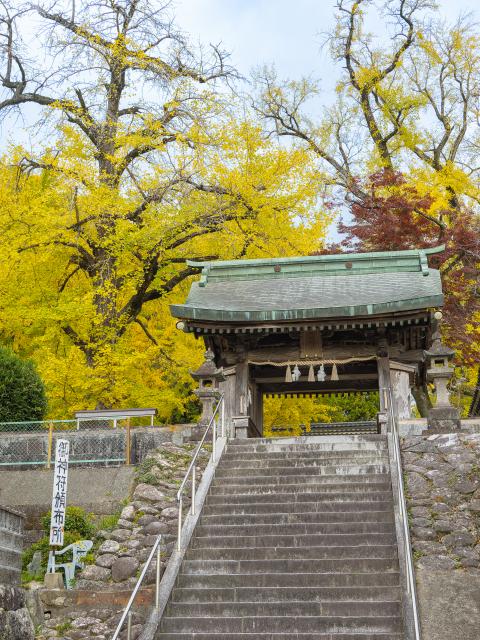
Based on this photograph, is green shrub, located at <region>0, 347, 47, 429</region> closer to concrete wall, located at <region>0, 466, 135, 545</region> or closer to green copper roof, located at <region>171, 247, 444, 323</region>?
concrete wall, located at <region>0, 466, 135, 545</region>

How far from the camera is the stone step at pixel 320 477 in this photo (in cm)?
1214

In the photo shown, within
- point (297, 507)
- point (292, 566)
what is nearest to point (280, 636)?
point (292, 566)

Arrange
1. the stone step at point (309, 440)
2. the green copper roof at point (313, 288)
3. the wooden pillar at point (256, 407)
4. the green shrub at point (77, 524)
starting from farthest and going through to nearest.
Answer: the wooden pillar at point (256, 407) < the green copper roof at point (313, 288) < the stone step at point (309, 440) < the green shrub at point (77, 524)

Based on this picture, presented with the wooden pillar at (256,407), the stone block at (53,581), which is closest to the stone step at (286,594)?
the stone block at (53,581)

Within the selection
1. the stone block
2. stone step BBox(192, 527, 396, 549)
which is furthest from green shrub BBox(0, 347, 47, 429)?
stone step BBox(192, 527, 396, 549)

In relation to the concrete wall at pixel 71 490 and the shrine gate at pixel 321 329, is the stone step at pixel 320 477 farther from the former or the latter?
the concrete wall at pixel 71 490

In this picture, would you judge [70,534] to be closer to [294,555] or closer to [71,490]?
[71,490]

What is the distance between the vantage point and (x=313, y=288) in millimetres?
17219

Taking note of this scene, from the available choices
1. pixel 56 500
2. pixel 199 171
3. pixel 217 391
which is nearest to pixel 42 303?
pixel 199 171

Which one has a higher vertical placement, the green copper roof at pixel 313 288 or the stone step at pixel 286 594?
the green copper roof at pixel 313 288

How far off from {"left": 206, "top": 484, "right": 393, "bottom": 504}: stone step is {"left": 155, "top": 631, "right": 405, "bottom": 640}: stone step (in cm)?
281

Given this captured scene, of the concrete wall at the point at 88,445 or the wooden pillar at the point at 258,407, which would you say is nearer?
the concrete wall at the point at 88,445

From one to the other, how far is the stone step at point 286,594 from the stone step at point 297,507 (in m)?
1.80

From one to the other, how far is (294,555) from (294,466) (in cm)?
279
